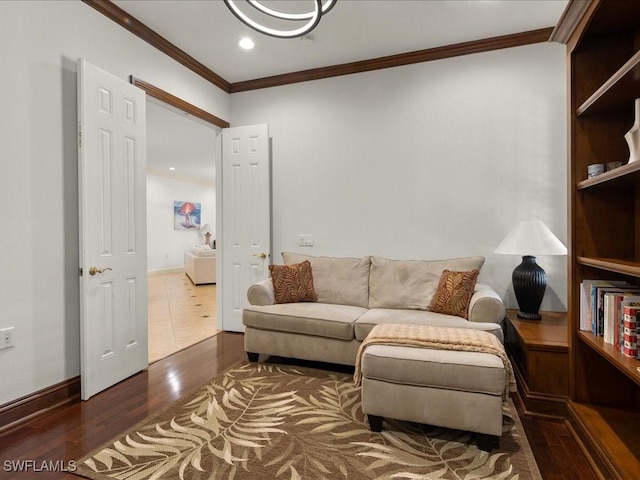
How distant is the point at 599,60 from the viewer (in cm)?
202

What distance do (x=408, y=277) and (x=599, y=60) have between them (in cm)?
197

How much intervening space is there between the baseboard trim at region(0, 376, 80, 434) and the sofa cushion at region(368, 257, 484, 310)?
2.36 m

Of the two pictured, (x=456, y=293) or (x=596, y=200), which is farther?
(x=456, y=293)

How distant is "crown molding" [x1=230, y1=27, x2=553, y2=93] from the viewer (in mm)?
3158

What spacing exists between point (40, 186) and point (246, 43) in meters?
2.12

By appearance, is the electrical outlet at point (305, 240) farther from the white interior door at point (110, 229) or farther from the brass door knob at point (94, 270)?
the brass door knob at point (94, 270)

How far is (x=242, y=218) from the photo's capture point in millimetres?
4031

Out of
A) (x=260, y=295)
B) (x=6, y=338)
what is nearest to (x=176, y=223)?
(x=260, y=295)

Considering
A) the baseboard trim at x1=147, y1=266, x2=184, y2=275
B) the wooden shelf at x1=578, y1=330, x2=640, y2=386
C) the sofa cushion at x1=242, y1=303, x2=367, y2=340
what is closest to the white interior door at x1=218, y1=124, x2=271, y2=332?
the sofa cushion at x1=242, y1=303, x2=367, y2=340

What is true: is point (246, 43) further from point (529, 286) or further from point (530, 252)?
point (529, 286)

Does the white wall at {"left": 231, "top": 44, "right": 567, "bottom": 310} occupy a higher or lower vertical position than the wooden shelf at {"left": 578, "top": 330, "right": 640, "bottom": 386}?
higher

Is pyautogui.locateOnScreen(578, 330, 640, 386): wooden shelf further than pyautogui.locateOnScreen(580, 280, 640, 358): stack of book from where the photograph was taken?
No

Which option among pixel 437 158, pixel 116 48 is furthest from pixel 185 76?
pixel 437 158

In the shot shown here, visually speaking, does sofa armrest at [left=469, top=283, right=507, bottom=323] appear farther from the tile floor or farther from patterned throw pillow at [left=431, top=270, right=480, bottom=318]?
the tile floor
